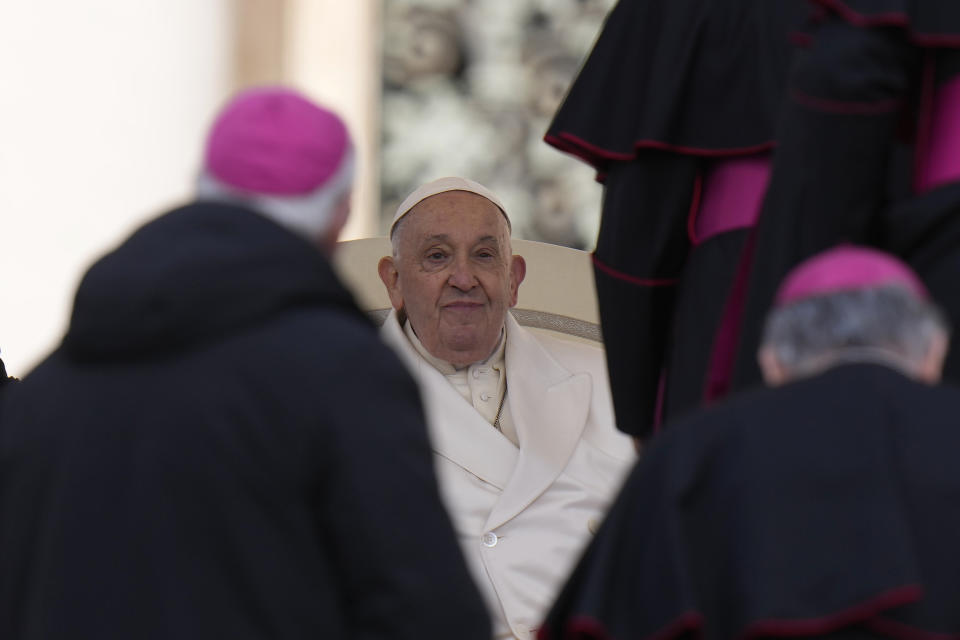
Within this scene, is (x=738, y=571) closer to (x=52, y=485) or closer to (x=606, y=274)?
(x=52, y=485)

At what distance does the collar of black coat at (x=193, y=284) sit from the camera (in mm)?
3016

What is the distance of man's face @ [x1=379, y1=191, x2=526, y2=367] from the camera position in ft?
20.0

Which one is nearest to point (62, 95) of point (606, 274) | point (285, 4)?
point (285, 4)

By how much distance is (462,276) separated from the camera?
6.17 m

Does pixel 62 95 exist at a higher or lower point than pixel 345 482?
lower

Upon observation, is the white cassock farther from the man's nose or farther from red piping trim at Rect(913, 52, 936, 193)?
red piping trim at Rect(913, 52, 936, 193)

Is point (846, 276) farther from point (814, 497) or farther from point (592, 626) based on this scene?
point (592, 626)

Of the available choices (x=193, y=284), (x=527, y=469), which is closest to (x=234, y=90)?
(x=527, y=469)

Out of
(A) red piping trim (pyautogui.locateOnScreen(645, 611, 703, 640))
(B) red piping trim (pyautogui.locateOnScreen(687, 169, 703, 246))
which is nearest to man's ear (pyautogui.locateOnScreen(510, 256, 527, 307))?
(B) red piping trim (pyautogui.locateOnScreen(687, 169, 703, 246))

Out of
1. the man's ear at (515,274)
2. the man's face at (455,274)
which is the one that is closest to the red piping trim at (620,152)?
the man's face at (455,274)

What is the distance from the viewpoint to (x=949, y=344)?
3318 mm

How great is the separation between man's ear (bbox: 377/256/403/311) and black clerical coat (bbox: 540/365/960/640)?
3423mm

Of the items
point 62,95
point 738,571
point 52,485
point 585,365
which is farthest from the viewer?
point 62,95

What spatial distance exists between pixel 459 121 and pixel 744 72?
6498mm
